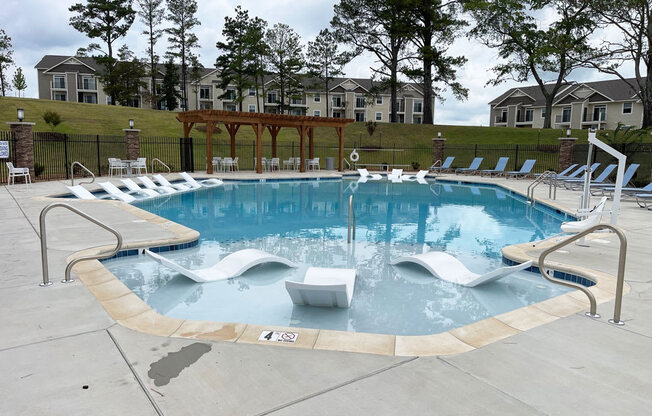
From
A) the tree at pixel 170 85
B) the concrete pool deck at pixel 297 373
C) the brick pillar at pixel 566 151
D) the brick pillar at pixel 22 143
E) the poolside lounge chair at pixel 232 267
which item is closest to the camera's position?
the concrete pool deck at pixel 297 373

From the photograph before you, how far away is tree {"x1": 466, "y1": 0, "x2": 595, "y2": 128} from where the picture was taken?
2800cm

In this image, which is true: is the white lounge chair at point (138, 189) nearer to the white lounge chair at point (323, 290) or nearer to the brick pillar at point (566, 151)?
the white lounge chair at point (323, 290)

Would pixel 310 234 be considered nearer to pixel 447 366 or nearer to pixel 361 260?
pixel 361 260

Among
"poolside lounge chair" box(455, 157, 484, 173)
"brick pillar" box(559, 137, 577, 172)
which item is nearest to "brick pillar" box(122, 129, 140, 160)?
"poolside lounge chair" box(455, 157, 484, 173)

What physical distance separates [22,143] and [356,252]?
582 inches

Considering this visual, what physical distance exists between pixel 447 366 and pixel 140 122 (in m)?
33.3

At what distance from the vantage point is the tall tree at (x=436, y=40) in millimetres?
34469

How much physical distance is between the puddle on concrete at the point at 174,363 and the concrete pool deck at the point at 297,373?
0.01 metres

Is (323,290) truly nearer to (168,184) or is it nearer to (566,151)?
(168,184)

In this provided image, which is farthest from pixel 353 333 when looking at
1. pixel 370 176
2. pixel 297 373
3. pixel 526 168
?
pixel 526 168

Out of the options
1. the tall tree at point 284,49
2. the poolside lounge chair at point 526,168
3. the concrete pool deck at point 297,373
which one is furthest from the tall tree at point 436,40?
the concrete pool deck at point 297,373

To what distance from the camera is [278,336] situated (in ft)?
11.2

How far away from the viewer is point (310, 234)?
9.35 meters

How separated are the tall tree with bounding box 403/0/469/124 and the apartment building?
11903 mm
